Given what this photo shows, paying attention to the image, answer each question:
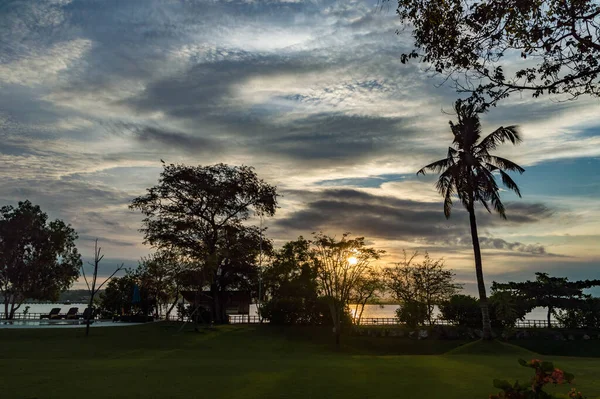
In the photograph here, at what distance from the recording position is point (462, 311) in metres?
43.9

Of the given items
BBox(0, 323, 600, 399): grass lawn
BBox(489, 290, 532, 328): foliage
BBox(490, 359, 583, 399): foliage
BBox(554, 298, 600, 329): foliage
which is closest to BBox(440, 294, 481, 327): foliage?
BBox(489, 290, 532, 328): foliage

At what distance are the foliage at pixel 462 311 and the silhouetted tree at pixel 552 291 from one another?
17.3 feet

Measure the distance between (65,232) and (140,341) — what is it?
35.1 m

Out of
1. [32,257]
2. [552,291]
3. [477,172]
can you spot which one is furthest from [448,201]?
[32,257]

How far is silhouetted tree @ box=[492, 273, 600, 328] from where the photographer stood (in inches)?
1785

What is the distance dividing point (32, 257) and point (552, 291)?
57490 mm

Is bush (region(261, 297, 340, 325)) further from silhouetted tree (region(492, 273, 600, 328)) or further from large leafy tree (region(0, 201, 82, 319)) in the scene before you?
large leafy tree (region(0, 201, 82, 319))

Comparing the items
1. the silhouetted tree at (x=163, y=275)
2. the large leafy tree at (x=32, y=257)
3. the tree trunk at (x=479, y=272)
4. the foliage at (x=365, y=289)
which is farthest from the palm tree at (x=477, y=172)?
the large leafy tree at (x=32, y=257)

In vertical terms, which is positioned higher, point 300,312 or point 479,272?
point 479,272

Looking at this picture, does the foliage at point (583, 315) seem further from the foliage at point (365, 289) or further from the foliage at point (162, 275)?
the foliage at point (162, 275)

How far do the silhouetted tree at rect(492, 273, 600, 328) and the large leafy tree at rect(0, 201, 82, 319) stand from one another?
51141mm

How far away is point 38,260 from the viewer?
60.7 metres

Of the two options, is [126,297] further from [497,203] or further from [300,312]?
[497,203]

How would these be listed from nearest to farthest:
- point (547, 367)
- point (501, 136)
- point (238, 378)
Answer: point (547, 367), point (238, 378), point (501, 136)
